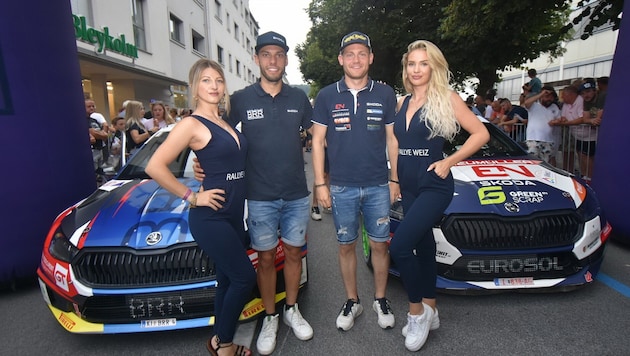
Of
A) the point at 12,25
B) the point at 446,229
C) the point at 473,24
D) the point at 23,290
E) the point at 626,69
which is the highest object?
the point at 473,24

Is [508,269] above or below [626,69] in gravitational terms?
below

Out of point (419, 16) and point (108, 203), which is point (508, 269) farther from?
point (419, 16)

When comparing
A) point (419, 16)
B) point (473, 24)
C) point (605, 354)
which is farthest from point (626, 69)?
point (419, 16)

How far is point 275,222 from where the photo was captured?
8.52ft

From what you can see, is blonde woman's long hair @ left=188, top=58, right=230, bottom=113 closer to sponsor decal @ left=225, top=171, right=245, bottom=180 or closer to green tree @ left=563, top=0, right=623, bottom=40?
sponsor decal @ left=225, top=171, right=245, bottom=180

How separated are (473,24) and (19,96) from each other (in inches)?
351

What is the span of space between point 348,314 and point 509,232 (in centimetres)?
128

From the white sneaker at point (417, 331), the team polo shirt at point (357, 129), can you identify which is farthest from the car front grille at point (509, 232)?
the team polo shirt at point (357, 129)

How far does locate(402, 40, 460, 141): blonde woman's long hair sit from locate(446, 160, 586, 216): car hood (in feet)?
2.49

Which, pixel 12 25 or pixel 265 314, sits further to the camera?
pixel 12 25

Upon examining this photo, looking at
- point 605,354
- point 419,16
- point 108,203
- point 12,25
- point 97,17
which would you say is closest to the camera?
point 605,354

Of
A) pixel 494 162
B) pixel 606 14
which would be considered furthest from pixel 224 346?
pixel 606 14

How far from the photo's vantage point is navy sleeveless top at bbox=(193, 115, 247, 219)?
7.02 feet

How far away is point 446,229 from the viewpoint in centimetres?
279
